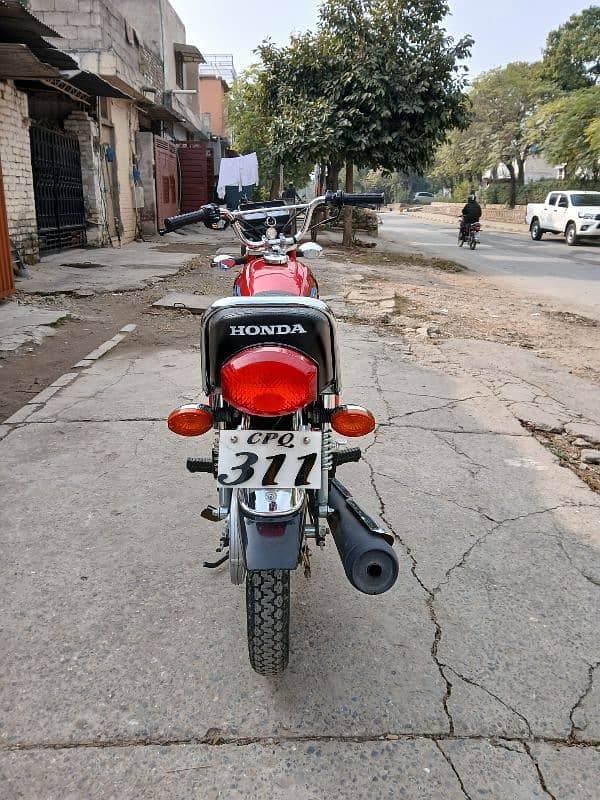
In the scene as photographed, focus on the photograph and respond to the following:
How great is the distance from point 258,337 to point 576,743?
154 cm

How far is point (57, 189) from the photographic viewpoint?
42.2 ft

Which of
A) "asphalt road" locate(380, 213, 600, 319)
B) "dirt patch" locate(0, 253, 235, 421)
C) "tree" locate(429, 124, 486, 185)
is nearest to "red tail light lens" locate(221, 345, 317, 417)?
"dirt patch" locate(0, 253, 235, 421)

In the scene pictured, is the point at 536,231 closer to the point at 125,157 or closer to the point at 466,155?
the point at 125,157

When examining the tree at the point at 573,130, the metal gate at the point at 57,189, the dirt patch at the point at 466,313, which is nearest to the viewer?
the dirt patch at the point at 466,313

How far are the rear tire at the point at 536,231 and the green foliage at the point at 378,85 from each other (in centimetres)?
1064

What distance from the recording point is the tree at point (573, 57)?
132ft

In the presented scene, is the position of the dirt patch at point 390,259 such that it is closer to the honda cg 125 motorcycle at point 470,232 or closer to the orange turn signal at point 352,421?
the honda cg 125 motorcycle at point 470,232

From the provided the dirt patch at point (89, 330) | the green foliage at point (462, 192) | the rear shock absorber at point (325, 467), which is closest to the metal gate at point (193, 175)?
the dirt patch at point (89, 330)

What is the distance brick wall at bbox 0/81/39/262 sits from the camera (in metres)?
10.1

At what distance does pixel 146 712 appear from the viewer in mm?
1941

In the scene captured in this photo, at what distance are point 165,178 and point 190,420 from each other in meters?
21.1

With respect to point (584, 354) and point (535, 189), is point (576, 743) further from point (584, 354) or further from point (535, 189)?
point (535, 189)

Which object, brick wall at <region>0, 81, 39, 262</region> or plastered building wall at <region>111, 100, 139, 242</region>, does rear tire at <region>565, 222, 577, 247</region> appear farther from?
brick wall at <region>0, 81, 39, 262</region>

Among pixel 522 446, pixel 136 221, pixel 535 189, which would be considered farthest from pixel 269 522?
pixel 535 189
